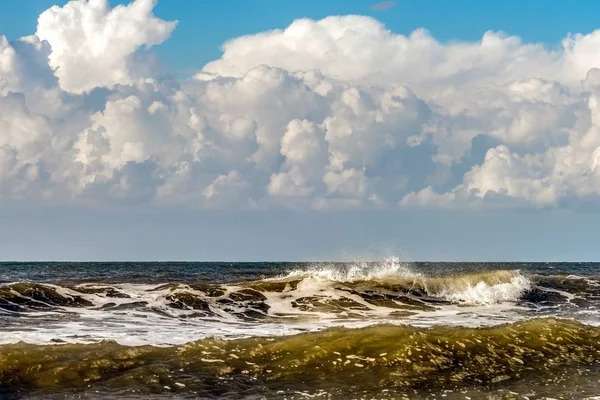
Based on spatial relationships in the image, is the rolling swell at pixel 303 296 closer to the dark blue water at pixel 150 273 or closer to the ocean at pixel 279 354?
the ocean at pixel 279 354

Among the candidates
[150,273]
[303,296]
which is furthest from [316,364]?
[150,273]

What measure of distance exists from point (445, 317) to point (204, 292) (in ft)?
44.3

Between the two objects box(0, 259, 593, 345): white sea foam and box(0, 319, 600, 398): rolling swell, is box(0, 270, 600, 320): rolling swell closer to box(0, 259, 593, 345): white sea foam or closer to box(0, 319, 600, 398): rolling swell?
box(0, 259, 593, 345): white sea foam

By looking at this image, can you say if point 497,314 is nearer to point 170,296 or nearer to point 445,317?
point 445,317

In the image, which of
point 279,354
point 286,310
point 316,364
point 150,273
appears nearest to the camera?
point 316,364

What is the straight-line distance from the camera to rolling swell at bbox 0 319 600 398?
49.5 feet

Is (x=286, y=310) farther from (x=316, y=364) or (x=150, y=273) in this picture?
(x=150, y=273)

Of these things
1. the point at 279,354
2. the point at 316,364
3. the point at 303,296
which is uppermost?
the point at 303,296

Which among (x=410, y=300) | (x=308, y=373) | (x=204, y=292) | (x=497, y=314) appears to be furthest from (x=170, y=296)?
(x=308, y=373)

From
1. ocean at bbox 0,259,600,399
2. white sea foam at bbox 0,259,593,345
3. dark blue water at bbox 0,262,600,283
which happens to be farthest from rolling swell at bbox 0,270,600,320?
dark blue water at bbox 0,262,600,283

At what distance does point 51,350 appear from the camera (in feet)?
58.2

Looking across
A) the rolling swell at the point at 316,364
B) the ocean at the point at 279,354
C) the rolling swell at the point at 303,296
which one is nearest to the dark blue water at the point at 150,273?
the rolling swell at the point at 303,296

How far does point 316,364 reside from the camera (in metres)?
17.3

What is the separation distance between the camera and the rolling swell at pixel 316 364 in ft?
49.5
